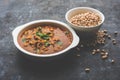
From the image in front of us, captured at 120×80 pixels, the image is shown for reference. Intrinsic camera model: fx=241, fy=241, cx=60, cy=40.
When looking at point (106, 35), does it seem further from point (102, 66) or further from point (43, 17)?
point (43, 17)

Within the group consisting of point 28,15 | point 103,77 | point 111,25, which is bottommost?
point 103,77

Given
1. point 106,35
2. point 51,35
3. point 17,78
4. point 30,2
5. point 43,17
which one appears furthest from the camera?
point 30,2

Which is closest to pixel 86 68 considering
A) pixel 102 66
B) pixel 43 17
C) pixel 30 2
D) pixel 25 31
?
A: pixel 102 66
